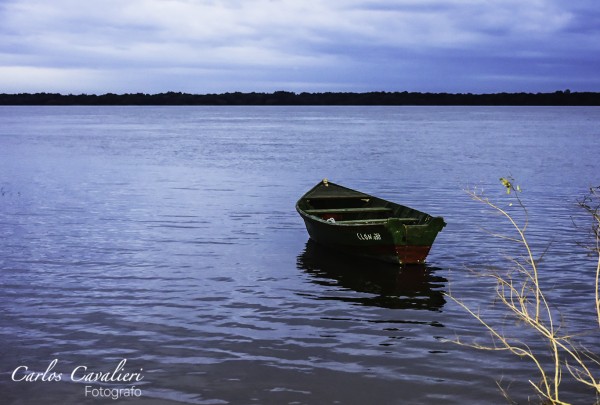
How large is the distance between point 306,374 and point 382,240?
757 centimetres

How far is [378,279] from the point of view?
55.1ft

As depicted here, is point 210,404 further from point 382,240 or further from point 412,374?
point 382,240

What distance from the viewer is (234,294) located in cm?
1502

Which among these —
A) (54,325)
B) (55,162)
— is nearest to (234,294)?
(54,325)

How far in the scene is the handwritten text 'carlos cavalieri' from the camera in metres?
10.3

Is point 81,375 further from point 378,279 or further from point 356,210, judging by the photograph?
point 356,210

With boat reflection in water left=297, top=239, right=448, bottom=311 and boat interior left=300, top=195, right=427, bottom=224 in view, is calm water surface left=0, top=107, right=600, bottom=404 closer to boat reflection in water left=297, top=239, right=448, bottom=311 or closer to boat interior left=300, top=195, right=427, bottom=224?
boat reflection in water left=297, top=239, right=448, bottom=311

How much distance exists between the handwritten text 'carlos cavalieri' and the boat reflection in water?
5.68 meters

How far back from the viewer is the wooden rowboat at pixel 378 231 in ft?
56.4

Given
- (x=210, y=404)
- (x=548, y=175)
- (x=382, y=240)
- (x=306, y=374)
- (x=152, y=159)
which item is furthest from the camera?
(x=152, y=159)
